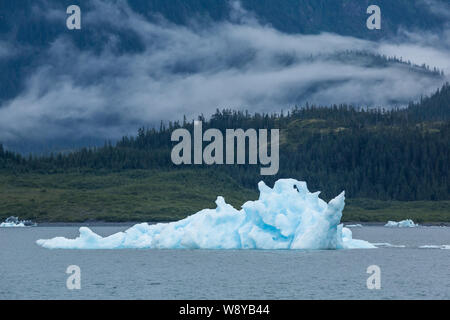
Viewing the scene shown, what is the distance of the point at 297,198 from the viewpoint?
74250 mm

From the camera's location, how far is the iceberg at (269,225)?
71.0m

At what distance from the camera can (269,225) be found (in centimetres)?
7412

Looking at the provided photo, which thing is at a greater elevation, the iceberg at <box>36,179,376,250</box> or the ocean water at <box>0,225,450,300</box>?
the iceberg at <box>36,179,376,250</box>

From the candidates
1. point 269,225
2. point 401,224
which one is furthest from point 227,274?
point 401,224

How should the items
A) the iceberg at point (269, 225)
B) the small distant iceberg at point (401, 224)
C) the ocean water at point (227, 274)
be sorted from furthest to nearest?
the small distant iceberg at point (401, 224)
the iceberg at point (269, 225)
the ocean water at point (227, 274)

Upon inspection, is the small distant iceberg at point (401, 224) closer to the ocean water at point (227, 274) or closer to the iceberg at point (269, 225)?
the ocean water at point (227, 274)

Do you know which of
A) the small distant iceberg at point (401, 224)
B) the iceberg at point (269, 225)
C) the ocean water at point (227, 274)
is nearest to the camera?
the ocean water at point (227, 274)

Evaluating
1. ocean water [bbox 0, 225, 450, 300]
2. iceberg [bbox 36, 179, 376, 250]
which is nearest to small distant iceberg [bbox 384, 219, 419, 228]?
ocean water [bbox 0, 225, 450, 300]

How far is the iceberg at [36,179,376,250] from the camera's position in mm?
71000

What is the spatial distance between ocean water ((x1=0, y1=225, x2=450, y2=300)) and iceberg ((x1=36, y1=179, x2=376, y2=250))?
5.40 feet

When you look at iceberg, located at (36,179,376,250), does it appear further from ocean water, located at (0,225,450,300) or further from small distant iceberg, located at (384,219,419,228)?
small distant iceberg, located at (384,219,419,228)

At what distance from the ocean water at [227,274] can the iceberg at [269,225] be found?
1.65m

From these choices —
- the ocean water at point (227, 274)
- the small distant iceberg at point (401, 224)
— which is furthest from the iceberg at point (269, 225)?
the small distant iceberg at point (401, 224)
